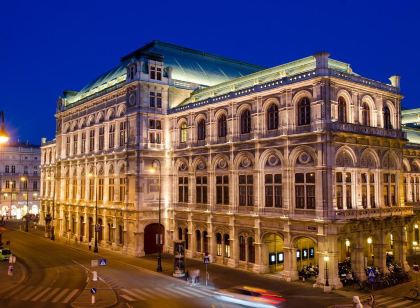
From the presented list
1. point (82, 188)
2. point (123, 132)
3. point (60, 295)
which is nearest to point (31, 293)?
point (60, 295)

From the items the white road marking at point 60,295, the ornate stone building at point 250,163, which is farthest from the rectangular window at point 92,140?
the white road marking at point 60,295

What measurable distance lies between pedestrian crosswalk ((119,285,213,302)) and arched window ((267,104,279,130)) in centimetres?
1731

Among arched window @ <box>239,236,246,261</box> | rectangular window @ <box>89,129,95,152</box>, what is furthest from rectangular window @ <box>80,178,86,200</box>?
arched window @ <box>239,236,246,261</box>

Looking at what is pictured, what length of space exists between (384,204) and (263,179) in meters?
12.5

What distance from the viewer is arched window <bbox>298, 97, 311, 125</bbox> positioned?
1486 inches

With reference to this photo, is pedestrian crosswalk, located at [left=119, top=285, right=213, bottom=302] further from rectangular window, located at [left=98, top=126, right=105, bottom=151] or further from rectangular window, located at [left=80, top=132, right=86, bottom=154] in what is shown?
rectangular window, located at [left=80, top=132, right=86, bottom=154]

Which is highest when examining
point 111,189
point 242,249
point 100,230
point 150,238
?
point 111,189

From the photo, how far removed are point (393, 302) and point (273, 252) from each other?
13.4 m

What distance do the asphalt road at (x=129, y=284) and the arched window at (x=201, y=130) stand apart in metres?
15.1

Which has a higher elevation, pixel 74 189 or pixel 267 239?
pixel 74 189

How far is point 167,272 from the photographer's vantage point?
136ft

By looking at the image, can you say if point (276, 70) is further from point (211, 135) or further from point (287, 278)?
point (287, 278)

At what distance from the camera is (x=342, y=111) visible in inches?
1507

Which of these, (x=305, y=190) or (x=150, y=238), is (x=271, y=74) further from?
(x=150, y=238)
